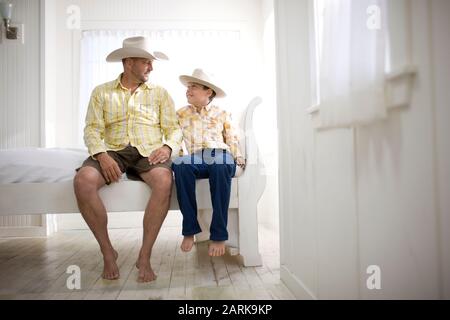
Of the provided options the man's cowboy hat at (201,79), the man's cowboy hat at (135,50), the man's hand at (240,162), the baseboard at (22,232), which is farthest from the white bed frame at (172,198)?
the baseboard at (22,232)

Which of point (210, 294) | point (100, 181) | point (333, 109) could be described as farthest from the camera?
point (100, 181)

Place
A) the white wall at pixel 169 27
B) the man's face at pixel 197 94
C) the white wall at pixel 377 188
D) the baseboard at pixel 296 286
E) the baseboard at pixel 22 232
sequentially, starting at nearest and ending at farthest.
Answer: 1. the white wall at pixel 377 188
2. the baseboard at pixel 296 286
3. the man's face at pixel 197 94
4. the baseboard at pixel 22 232
5. the white wall at pixel 169 27

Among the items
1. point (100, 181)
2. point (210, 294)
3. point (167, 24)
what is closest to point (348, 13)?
point (210, 294)

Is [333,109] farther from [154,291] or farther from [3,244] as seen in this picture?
[3,244]

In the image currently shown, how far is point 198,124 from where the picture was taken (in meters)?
2.13

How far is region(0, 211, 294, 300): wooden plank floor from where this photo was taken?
5.02 ft

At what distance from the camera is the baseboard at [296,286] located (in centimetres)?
132

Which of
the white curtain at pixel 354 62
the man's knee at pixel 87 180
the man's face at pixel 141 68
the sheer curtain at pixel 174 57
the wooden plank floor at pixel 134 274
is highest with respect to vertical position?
the sheer curtain at pixel 174 57

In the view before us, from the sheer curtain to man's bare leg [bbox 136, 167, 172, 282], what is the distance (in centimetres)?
211

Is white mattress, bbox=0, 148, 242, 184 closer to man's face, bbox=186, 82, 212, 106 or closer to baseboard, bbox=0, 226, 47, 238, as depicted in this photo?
man's face, bbox=186, 82, 212, 106

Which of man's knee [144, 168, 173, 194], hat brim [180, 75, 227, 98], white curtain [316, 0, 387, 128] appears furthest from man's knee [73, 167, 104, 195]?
white curtain [316, 0, 387, 128]

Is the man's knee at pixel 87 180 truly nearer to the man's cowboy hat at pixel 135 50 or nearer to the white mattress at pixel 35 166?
the white mattress at pixel 35 166

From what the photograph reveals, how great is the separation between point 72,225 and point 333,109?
133 inches

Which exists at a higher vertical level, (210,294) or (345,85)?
(345,85)
